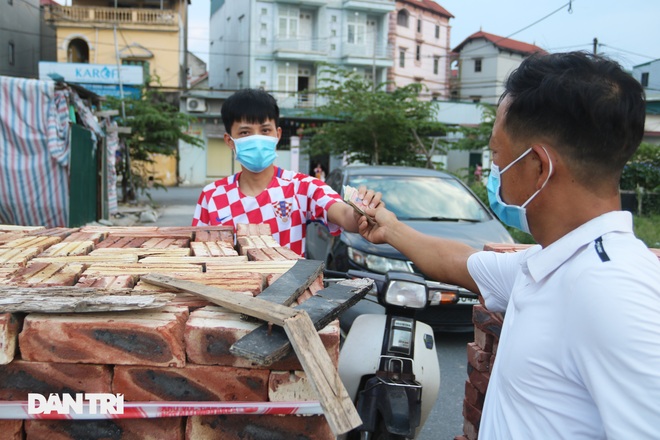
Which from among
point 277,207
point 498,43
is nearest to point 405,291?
point 277,207

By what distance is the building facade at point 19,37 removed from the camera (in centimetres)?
2591

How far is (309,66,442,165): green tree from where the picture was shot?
1802cm

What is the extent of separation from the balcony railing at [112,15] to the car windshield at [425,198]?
95.0ft

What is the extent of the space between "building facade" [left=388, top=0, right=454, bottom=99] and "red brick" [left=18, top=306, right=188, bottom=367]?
3880 centimetres

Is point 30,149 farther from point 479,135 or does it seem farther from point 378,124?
point 479,135

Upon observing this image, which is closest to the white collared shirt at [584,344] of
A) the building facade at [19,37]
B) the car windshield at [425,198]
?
the car windshield at [425,198]

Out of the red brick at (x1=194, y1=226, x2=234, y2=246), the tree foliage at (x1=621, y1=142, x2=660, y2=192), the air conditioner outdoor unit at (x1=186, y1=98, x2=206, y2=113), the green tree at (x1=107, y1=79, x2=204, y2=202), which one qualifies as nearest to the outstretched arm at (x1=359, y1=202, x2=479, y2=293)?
the red brick at (x1=194, y1=226, x2=234, y2=246)

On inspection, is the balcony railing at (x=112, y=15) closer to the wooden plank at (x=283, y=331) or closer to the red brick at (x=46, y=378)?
the wooden plank at (x=283, y=331)

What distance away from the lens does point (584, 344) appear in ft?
3.31

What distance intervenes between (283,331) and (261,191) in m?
1.91

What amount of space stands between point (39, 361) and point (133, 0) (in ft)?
120

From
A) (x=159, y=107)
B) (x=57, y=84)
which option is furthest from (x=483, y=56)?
(x=57, y=84)

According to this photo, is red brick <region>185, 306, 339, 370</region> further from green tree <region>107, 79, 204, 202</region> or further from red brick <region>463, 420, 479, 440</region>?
green tree <region>107, 79, 204, 202</region>

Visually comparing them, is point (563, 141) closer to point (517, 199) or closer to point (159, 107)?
point (517, 199)
